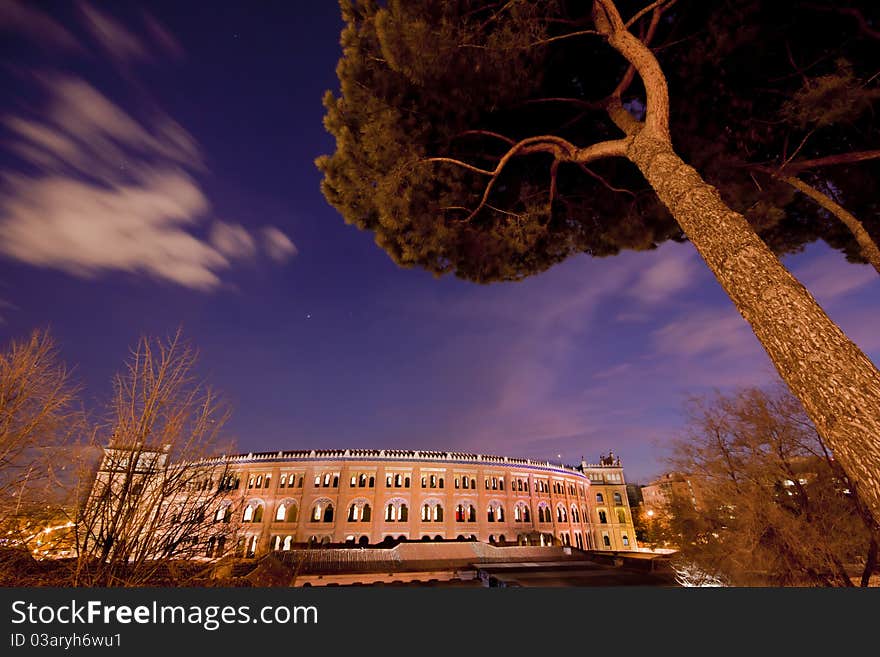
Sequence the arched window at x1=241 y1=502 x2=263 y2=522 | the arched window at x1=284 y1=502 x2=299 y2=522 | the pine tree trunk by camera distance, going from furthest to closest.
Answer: the arched window at x1=241 y1=502 x2=263 y2=522 → the arched window at x1=284 y1=502 x2=299 y2=522 → the pine tree trunk

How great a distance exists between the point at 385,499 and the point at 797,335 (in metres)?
36.1

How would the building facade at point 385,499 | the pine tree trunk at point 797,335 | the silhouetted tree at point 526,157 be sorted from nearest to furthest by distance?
the pine tree trunk at point 797,335 < the silhouetted tree at point 526,157 < the building facade at point 385,499

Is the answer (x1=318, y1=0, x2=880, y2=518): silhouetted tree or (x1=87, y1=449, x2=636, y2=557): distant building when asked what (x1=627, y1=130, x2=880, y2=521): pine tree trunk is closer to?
(x1=318, y1=0, x2=880, y2=518): silhouetted tree

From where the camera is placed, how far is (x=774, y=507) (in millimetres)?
8898

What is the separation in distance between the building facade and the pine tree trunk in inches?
1319

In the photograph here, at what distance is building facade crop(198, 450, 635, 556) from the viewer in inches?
1286

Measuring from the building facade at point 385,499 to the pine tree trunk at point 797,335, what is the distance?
110ft

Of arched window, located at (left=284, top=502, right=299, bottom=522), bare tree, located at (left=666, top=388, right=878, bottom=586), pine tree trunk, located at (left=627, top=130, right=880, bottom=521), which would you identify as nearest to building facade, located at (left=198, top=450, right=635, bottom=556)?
arched window, located at (left=284, top=502, right=299, bottom=522)

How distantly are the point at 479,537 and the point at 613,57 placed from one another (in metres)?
37.3

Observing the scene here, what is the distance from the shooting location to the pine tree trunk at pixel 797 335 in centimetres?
210

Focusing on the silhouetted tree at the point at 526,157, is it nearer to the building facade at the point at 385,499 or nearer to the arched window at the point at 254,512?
the building facade at the point at 385,499

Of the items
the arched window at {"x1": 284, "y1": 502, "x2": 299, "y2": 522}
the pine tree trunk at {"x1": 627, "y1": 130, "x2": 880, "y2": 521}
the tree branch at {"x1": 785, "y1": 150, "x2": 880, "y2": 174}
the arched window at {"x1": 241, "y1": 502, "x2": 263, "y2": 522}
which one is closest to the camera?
the pine tree trunk at {"x1": 627, "y1": 130, "x2": 880, "y2": 521}

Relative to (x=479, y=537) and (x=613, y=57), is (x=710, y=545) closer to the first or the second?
(x=613, y=57)

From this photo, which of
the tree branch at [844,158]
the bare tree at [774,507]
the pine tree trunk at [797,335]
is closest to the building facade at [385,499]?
the bare tree at [774,507]
